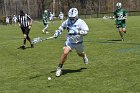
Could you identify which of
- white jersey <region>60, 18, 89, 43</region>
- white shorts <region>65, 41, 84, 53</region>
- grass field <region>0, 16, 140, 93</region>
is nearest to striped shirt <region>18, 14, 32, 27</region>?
grass field <region>0, 16, 140, 93</region>

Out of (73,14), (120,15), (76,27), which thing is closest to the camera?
(73,14)

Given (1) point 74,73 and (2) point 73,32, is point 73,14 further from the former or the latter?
(1) point 74,73

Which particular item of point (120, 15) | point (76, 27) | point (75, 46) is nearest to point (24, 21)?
point (120, 15)

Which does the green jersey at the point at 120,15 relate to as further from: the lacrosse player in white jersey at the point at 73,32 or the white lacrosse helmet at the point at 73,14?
the white lacrosse helmet at the point at 73,14

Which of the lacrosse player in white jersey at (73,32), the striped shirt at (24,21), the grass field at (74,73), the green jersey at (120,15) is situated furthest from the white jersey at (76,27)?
the green jersey at (120,15)

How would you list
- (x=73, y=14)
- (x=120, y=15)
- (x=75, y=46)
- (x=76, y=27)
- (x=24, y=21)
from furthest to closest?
(x=120, y=15), (x=24, y=21), (x=75, y=46), (x=76, y=27), (x=73, y=14)

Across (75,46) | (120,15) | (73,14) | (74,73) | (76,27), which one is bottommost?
(74,73)

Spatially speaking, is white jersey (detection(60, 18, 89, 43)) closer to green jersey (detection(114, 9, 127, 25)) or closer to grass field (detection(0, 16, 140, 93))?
grass field (detection(0, 16, 140, 93))

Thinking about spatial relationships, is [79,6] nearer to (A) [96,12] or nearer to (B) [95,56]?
(A) [96,12]

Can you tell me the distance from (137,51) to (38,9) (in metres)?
68.4

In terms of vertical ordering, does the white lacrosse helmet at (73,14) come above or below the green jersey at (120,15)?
above

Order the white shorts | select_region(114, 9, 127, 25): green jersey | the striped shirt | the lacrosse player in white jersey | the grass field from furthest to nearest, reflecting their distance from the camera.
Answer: select_region(114, 9, 127, 25): green jersey
the striped shirt
the white shorts
the lacrosse player in white jersey
the grass field

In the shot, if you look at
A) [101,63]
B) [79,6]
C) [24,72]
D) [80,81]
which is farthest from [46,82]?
[79,6]

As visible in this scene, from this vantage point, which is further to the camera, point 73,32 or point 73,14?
point 73,32
